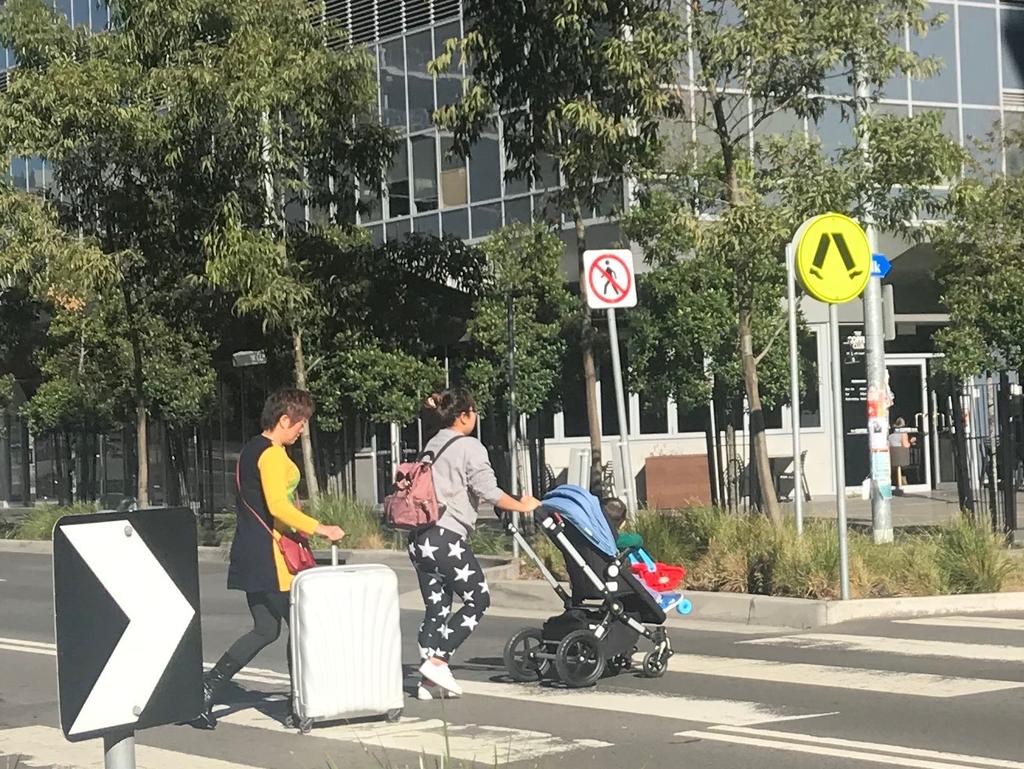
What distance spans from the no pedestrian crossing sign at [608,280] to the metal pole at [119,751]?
10628 mm

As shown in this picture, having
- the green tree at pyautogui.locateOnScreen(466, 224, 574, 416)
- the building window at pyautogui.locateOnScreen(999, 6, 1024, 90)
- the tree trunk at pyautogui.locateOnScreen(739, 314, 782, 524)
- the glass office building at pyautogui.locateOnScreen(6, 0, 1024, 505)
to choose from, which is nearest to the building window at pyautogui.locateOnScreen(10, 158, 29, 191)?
the glass office building at pyautogui.locateOnScreen(6, 0, 1024, 505)

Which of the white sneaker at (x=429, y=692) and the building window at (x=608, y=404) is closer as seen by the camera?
the white sneaker at (x=429, y=692)

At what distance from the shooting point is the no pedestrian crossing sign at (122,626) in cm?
430

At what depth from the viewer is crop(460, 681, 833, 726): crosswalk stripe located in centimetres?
852

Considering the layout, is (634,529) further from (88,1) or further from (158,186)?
(88,1)

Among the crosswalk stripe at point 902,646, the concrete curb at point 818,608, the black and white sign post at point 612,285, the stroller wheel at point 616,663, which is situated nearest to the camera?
the stroller wheel at point 616,663

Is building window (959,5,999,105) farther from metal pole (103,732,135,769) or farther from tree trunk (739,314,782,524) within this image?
metal pole (103,732,135,769)

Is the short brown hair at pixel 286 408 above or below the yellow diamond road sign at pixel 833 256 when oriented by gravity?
below

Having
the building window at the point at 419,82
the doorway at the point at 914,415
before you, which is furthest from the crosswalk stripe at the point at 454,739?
the building window at the point at 419,82

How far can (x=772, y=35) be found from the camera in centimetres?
1520

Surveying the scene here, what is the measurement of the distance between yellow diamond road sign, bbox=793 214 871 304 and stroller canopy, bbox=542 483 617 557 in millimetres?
3807

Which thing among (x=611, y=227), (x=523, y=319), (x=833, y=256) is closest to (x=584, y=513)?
(x=833, y=256)

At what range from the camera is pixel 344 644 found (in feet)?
27.7

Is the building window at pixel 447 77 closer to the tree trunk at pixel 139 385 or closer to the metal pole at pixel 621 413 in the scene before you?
the tree trunk at pixel 139 385
